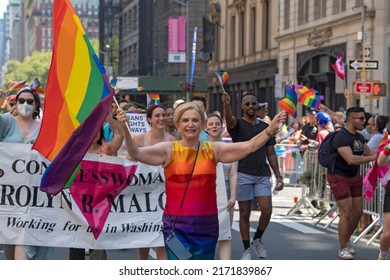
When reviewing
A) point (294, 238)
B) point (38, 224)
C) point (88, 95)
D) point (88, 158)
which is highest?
point (88, 95)

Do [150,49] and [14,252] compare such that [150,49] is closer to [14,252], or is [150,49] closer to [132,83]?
[132,83]

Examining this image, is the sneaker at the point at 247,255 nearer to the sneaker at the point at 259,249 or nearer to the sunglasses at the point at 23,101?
the sneaker at the point at 259,249

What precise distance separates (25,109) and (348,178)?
445 cm

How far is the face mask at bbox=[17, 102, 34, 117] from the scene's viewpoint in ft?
28.9

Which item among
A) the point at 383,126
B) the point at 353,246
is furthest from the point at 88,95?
the point at 383,126

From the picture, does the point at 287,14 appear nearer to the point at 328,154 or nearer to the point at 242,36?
the point at 242,36

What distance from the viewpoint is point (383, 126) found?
48.4 feet

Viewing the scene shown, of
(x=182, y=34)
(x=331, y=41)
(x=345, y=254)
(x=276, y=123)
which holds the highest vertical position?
(x=182, y=34)

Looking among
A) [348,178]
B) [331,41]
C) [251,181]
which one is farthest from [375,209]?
[331,41]

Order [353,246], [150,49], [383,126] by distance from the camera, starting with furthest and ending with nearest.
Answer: [150,49] < [383,126] < [353,246]

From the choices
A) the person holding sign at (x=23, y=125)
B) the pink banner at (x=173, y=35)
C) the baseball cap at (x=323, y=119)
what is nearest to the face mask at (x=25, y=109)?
the person holding sign at (x=23, y=125)

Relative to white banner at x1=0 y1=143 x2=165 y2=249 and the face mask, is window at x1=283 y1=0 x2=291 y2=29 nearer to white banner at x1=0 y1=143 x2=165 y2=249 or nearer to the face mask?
white banner at x1=0 y1=143 x2=165 y2=249

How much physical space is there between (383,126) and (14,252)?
7.46 metres

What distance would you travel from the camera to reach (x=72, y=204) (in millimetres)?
8891
